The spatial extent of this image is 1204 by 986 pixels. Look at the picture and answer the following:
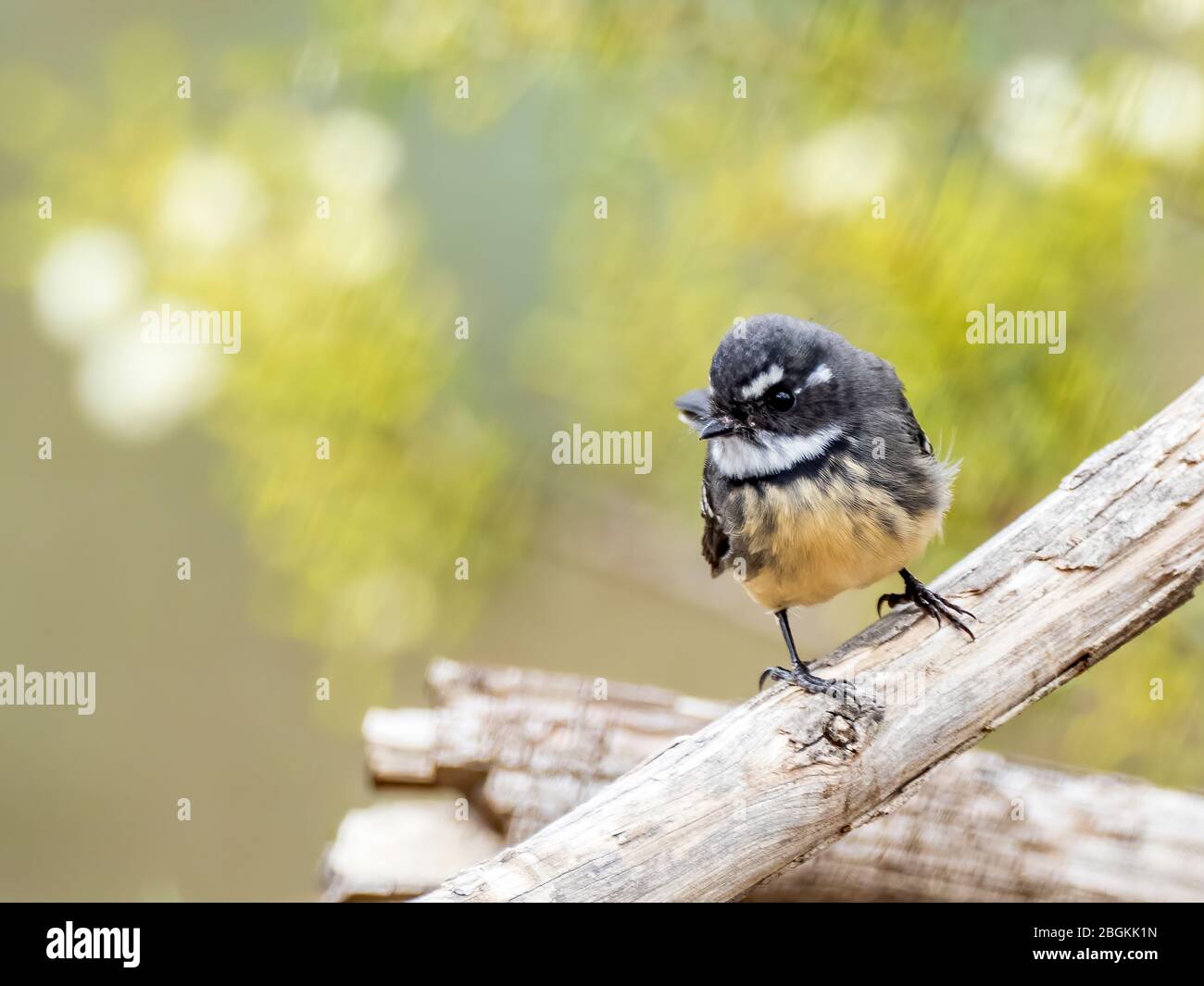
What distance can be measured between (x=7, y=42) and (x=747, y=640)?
108 inches

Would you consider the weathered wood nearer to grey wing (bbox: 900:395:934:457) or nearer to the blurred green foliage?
the blurred green foliage

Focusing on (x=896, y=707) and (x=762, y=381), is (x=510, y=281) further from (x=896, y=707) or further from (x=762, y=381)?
(x=896, y=707)

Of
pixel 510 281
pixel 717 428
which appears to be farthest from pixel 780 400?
pixel 510 281

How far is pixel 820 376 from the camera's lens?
2.15 m

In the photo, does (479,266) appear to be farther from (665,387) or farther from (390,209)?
(665,387)

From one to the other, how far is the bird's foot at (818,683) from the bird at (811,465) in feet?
0.21

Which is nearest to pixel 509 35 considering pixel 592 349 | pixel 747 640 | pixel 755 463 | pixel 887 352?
pixel 592 349

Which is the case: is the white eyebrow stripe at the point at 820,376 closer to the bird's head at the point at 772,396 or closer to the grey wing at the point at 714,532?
the bird's head at the point at 772,396

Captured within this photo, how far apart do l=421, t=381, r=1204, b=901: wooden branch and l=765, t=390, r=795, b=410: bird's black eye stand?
0.41m

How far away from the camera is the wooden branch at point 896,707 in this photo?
69.1 inches

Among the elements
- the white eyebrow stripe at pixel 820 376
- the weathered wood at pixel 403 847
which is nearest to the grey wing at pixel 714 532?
the white eyebrow stripe at pixel 820 376

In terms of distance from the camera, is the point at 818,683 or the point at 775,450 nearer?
the point at 818,683

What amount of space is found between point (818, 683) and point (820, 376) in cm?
56

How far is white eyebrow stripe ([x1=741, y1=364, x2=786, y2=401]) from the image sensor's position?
2.10 m
